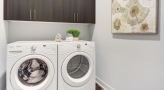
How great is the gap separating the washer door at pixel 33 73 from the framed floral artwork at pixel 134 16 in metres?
1.15

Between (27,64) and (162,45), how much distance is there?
68.4 inches

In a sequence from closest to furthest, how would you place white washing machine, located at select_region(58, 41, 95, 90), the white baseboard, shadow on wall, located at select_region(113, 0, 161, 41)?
1. shadow on wall, located at select_region(113, 0, 161, 41)
2. white washing machine, located at select_region(58, 41, 95, 90)
3. the white baseboard

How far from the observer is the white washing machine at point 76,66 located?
2.03 metres

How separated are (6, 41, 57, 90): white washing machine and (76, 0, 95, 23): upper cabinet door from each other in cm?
95

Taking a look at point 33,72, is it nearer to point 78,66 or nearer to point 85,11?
point 78,66

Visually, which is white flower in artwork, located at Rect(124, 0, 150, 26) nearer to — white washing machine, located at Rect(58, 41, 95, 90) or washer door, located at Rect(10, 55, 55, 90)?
white washing machine, located at Rect(58, 41, 95, 90)

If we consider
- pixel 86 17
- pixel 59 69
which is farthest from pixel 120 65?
pixel 86 17

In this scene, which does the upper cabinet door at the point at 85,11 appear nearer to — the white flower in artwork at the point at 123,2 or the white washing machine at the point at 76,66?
the white washing machine at the point at 76,66

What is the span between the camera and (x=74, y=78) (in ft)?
7.14

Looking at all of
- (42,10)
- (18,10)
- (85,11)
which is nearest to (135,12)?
(85,11)

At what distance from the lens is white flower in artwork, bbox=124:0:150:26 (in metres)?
1.56

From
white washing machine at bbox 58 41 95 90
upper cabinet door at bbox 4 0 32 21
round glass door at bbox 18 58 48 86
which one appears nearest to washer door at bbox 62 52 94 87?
white washing machine at bbox 58 41 95 90

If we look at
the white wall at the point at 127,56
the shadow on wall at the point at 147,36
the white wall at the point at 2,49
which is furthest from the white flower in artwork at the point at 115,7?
the white wall at the point at 2,49

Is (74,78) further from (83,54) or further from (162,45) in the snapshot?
(162,45)
